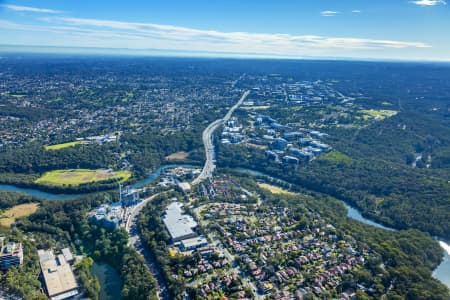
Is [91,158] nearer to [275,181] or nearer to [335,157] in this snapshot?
[275,181]

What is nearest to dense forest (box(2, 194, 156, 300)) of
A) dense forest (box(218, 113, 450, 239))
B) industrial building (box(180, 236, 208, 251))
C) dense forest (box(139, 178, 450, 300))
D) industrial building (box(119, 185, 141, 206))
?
dense forest (box(139, 178, 450, 300))

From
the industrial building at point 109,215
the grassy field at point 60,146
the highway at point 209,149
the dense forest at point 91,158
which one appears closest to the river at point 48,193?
the dense forest at point 91,158

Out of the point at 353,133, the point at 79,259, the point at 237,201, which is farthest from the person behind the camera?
the point at 353,133

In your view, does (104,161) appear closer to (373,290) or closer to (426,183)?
(373,290)

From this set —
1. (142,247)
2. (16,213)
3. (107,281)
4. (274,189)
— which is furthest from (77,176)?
(274,189)

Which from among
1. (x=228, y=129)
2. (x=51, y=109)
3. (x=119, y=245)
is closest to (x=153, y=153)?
(x=228, y=129)

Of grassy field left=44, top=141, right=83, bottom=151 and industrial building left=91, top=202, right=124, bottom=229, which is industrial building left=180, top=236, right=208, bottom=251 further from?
grassy field left=44, top=141, right=83, bottom=151
